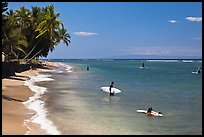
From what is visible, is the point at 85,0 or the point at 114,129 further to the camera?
the point at 114,129

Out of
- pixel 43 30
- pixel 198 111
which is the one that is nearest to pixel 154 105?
pixel 198 111

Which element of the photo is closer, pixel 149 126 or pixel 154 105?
pixel 149 126

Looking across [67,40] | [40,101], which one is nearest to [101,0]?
[40,101]

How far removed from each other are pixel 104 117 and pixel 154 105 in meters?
5.84

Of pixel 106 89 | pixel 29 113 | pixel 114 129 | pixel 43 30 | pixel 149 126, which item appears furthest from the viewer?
pixel 43 30

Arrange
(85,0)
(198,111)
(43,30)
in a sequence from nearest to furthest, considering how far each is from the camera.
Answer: (85,0)
(198,111)
(43,30)

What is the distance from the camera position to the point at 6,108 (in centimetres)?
1476

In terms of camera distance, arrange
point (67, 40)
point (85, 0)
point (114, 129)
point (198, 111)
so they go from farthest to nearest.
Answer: point (67, 40) → point (198, 111) → point (114, 129) → point (85, 0)

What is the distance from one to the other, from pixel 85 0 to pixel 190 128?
9223mm

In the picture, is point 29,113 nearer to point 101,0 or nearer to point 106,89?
point 101,0

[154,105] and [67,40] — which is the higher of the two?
[67,40]

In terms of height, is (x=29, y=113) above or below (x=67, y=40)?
below

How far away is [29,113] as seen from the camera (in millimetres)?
14195

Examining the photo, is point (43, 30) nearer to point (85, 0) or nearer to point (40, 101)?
point (40, 101)
